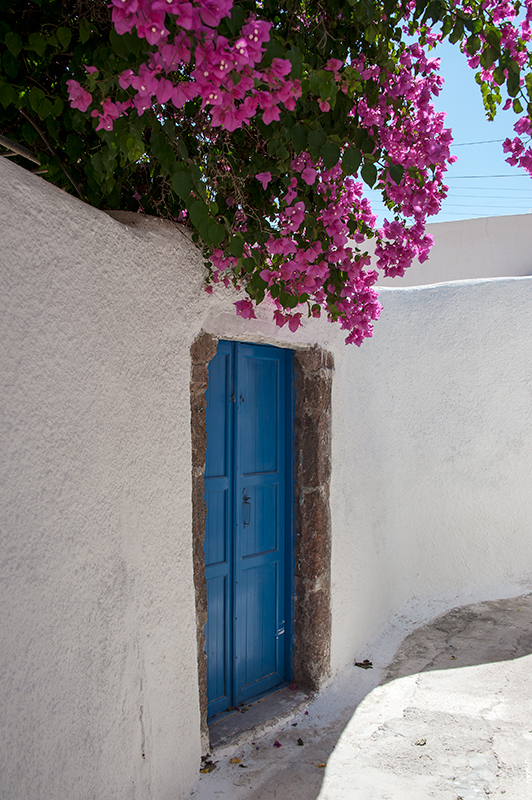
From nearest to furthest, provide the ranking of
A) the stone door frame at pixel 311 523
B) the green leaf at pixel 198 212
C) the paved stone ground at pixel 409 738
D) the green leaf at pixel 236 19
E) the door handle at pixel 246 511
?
the green leaf at pixel 236 19 → the green leaf at pixel 198 212 → the paved stone ground at pixel 409 738 → the door handle at pixel 246 511 → the stone door frame at pixel 311 523

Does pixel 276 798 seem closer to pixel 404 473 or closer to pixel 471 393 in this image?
pixel 404 473

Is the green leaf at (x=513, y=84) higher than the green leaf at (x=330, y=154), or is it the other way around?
the green leaf at (x=513, y=84)

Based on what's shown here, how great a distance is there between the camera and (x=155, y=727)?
236cm

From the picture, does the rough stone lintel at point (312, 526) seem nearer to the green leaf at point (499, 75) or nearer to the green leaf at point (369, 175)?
the green leaf at point (369, 175)

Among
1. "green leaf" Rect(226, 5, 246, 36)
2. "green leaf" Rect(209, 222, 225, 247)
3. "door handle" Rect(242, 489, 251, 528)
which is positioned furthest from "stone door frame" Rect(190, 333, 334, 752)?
"green leaf" Rect(226, 5, 246, 36)

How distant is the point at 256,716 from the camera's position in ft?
10.5

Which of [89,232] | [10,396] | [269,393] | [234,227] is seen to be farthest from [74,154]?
[269,393]

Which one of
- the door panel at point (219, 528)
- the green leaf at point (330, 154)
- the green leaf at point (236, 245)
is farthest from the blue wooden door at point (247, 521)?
the green leaf at point (330, 154)

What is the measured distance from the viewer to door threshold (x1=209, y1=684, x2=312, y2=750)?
296cm

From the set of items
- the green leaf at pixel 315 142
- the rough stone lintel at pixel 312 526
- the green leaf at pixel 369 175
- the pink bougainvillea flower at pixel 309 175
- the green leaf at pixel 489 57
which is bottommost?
the rough stone lintel at pixel 312 526

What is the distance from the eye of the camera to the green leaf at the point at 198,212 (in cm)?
176

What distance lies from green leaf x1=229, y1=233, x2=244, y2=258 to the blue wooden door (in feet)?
3.67

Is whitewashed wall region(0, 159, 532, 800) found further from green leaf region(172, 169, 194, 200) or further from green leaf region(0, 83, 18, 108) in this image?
green leaf region(172, 169, 194, 200)

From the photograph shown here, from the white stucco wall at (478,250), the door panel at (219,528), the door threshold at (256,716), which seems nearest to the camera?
the door threshold at (256,716)
